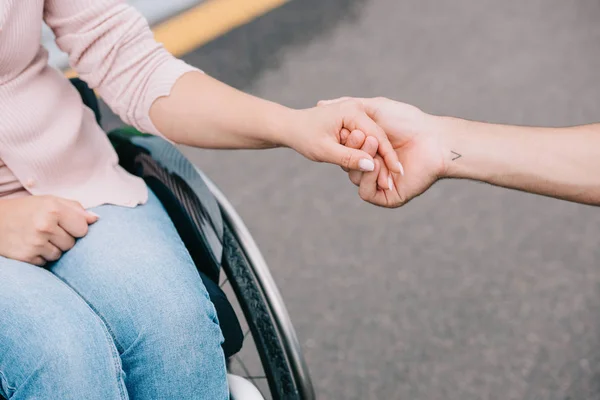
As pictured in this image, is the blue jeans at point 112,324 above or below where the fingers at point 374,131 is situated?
below

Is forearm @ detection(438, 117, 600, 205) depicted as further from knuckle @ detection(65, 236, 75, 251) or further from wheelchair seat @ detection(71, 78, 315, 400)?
knuckle @ detection(65, 236, 75, 251)

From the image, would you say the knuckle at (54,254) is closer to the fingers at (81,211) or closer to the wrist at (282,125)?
the fingers at (81,211)

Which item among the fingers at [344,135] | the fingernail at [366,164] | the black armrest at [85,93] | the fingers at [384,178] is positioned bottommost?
the fingers at [384,178]

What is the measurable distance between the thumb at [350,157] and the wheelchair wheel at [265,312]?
0.57 ft

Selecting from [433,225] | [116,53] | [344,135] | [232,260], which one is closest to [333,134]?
[344,135]

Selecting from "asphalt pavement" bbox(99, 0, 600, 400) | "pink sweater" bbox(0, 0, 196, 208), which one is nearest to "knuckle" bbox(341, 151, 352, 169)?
"pink sweater" bbox(0, 0, 196, 208)

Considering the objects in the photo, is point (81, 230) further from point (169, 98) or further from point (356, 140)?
point (356, 140)

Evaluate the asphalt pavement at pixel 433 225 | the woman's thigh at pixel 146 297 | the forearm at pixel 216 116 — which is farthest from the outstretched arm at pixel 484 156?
the asphalt pavement at pixel 433 225

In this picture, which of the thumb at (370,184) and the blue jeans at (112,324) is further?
the thumb at (370,184)

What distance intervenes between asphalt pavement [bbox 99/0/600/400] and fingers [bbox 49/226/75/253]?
2.40 feet

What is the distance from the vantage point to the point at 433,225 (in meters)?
1.64

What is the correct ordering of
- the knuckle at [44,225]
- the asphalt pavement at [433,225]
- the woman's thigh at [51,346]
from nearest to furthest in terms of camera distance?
the woman's thigh at [51,346], the knuckle at [44,225], the asphalt pavement at [433,225]

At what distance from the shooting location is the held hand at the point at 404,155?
0.89 m

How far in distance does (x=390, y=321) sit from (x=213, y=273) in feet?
2.19
